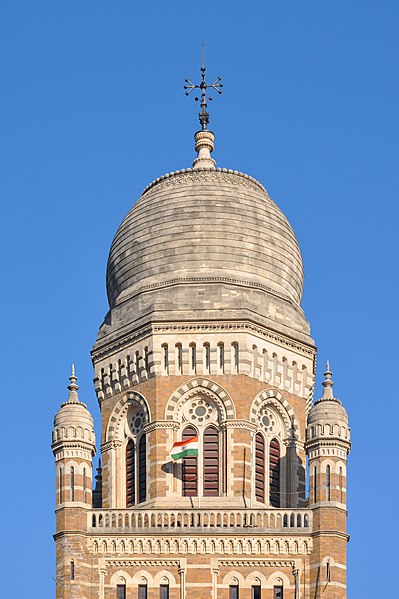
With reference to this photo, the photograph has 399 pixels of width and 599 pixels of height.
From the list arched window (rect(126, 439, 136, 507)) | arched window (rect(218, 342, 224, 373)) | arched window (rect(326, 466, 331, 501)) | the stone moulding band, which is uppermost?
the stone moulding band

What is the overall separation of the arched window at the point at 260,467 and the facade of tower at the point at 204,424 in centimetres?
4

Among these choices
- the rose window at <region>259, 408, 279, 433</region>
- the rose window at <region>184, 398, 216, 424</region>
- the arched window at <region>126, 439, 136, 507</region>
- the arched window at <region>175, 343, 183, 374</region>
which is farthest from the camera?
the rose window at <region>259, 408, 279, 433</region>

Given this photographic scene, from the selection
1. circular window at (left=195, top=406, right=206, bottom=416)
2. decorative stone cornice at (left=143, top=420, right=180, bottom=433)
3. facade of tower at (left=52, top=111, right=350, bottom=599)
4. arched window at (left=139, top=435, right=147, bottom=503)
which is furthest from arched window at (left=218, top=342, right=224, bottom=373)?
arched window at (left=139, top=435, right=147, bottom=503)

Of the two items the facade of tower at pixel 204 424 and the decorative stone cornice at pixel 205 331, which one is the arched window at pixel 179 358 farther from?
the decorative stone cornice at pixel 205 331

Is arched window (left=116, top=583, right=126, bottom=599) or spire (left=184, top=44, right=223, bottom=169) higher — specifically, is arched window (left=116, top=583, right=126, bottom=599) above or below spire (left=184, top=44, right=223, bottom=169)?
below

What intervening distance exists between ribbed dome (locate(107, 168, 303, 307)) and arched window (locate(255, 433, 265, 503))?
479cm

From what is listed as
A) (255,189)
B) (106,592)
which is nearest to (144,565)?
(106,592)

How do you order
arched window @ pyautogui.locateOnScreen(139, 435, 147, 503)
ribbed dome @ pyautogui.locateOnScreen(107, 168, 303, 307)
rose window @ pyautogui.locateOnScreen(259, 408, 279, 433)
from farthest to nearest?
ribbed dome @ pyautogui.locateOnScreen(107, 168, 303, 307) → rose window @ pyautogui.locateOnScreen(259, 408, 279, 433) → arched window @ pyautogui.locateOnScreen(139, 435, 147, 503)

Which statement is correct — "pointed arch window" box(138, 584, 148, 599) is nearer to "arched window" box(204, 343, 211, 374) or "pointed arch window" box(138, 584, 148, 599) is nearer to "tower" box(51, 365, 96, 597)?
"tower" box(51, 365, 96, 597)

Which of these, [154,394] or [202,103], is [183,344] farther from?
[202,103]

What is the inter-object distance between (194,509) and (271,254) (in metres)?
9.61

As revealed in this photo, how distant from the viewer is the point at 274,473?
74562mm

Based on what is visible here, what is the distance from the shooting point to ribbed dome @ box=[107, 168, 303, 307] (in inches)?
3019

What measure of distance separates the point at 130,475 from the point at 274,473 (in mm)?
4202
